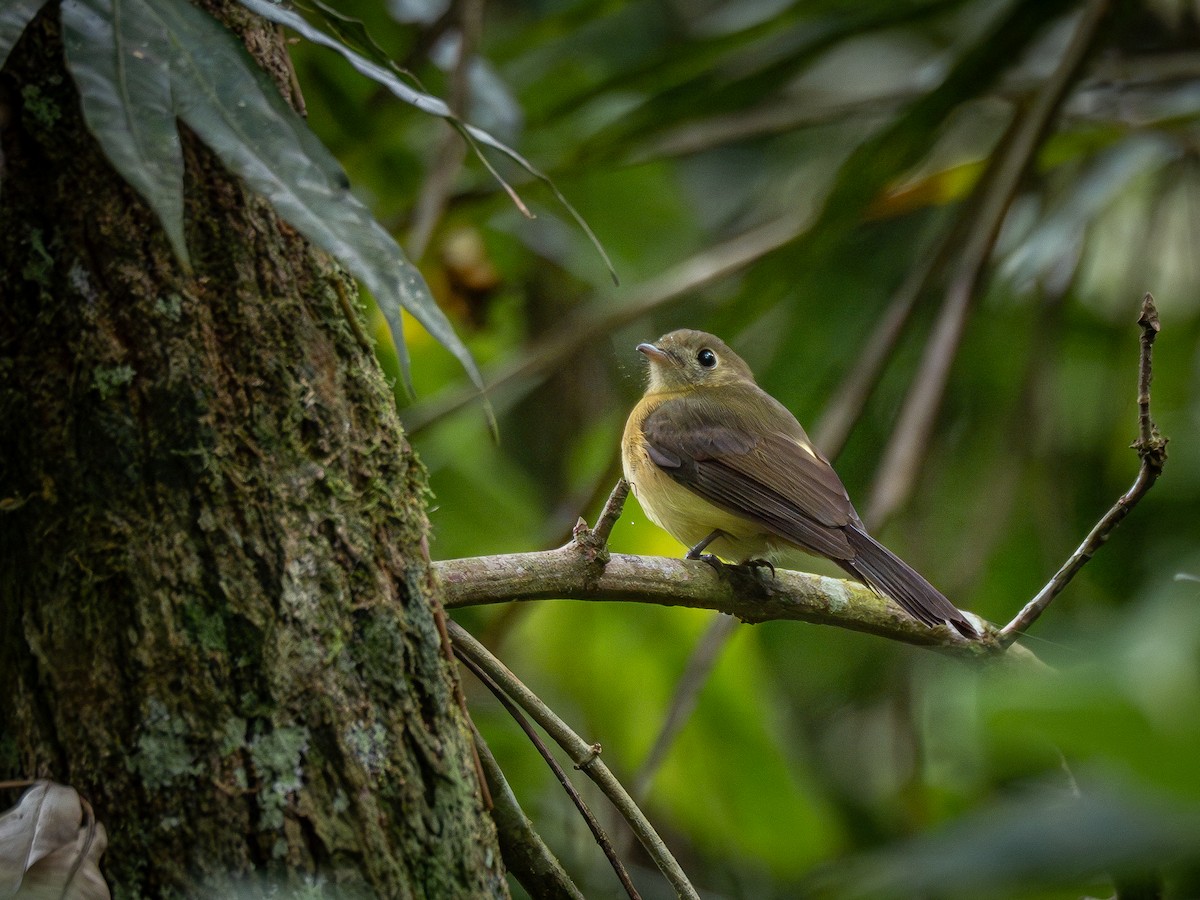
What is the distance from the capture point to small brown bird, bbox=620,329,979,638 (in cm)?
322

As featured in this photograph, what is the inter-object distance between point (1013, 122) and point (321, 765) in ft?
8.99

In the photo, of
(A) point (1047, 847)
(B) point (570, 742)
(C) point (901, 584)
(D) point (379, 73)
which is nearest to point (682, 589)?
(B) point (570, 742)

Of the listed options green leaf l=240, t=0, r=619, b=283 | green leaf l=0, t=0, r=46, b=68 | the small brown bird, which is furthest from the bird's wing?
green leaf l=0, t=0, r=46, b=68

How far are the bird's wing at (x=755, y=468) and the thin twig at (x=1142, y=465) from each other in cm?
81

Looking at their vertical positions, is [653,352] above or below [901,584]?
above

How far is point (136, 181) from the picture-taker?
138 cm

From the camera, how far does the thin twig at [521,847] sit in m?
Result: 1.94

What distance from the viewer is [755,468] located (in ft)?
12.0

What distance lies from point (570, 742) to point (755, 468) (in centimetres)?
176

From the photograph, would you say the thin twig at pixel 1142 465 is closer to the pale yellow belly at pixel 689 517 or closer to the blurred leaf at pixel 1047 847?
the pale yellow belly at pixel 689 517

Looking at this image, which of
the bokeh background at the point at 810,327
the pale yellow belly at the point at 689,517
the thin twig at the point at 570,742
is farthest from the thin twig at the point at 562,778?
the pale yellow belly at the point at 689,517

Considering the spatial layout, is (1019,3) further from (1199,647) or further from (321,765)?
(1199,647)

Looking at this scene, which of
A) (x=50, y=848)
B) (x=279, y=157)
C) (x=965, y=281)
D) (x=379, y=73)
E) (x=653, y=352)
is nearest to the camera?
(x=50, y=848)

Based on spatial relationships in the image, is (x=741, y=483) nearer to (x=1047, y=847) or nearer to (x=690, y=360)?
(x=690, y=360)
